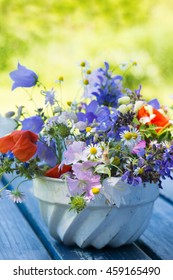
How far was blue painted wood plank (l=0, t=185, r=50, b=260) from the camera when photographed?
3.83 ft

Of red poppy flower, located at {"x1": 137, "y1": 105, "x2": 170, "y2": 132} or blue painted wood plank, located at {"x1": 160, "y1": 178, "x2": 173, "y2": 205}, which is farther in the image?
blue painted wood plank, located at {"x1": 160, "y1": 178, "x2": 173, "y2": 205}

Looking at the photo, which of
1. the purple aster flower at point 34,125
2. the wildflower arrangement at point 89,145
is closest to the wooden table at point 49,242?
the wildflower arrangement at point 89,145

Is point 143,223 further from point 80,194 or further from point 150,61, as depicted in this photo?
point 150,61

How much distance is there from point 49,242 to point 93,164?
0.23 meters

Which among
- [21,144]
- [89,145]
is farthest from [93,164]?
[21,144]

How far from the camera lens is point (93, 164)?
3.52ft

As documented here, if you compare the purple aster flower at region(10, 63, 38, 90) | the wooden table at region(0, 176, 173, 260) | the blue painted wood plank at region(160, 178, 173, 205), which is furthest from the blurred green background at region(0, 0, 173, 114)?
the purple aster flower at region(10, 63, 38, 90)

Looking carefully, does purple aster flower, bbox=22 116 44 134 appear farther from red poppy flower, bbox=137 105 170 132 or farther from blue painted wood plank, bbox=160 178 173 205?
blue painted wood plank, bbox=160 178 173 205

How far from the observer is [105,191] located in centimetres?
108

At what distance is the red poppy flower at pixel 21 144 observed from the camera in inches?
44.6

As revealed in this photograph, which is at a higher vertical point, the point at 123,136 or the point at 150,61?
the point at 150,61

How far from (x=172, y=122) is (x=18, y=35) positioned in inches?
162

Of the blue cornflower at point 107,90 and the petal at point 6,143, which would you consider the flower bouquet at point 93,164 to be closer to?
the petal at point 6,143
